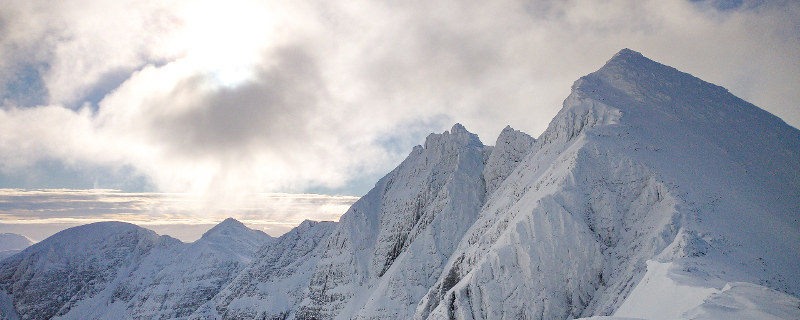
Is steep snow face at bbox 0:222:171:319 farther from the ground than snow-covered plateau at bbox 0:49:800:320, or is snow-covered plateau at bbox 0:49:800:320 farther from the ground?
snow-covered plateau at bbox 0:49:800:320

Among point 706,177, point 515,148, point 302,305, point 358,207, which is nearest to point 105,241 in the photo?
point 302,305

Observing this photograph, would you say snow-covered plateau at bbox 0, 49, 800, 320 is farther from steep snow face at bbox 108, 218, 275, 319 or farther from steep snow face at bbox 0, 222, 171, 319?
steep snow face at bbox 0, 222, 171, 319

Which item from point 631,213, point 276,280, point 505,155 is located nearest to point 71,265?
point 276,280

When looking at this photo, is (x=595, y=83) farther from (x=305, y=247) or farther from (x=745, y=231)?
(x=305, y=247)

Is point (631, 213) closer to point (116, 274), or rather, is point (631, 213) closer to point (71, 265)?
point (116, 274)

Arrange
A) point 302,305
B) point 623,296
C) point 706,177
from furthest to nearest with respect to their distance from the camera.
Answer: point 302,305
point 706,177
point 623,296

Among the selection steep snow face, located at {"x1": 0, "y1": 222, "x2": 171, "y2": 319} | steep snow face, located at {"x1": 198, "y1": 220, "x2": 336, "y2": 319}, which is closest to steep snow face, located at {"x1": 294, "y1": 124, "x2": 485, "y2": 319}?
steep snow face, located at {"x1": 198, "y1": 220, "x2": 336, "y2": 319}

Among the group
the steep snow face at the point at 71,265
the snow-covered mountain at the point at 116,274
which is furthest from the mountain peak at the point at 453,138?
the steep snow face at the point at 71,265
